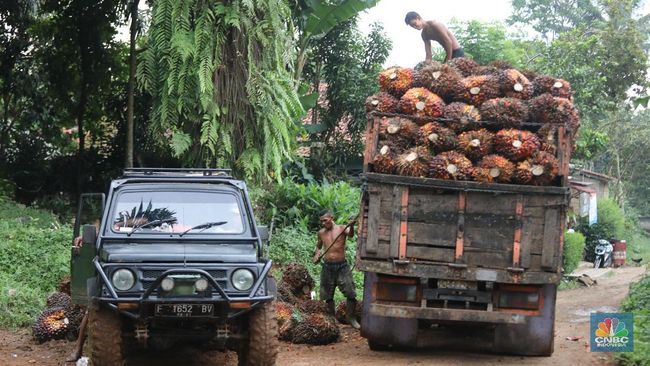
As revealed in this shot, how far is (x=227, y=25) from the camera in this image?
45.6 ft

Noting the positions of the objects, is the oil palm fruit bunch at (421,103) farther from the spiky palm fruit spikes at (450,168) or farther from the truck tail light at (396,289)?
the truck tail light at (396,289)

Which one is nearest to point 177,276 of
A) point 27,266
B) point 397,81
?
point 397,81

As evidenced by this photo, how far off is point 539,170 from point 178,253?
3608 mm

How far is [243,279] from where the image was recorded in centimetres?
715

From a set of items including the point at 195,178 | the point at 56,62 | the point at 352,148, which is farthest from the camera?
the point at 352,148

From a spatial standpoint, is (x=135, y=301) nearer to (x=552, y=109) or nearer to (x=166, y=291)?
(x=166, y=291)

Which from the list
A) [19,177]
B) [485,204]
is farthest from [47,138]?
[485,204]

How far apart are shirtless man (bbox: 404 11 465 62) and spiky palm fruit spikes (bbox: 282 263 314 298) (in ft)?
10.8

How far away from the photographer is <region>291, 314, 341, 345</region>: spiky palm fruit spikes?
9.87 meters

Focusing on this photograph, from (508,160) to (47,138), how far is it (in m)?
14.1

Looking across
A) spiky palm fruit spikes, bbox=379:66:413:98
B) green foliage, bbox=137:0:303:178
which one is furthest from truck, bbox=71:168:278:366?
green foliage, bbox=137:0:303:178

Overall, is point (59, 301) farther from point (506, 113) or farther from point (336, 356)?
point (506, 113)

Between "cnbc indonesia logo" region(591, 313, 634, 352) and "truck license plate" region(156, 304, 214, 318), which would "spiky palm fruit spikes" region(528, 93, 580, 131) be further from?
"truck license plate" region(156, 304, 214, 318)

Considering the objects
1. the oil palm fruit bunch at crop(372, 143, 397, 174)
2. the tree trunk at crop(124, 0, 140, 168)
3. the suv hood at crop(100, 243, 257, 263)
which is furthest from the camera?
the tree trunk at crop(124, 0, 140, 168)
